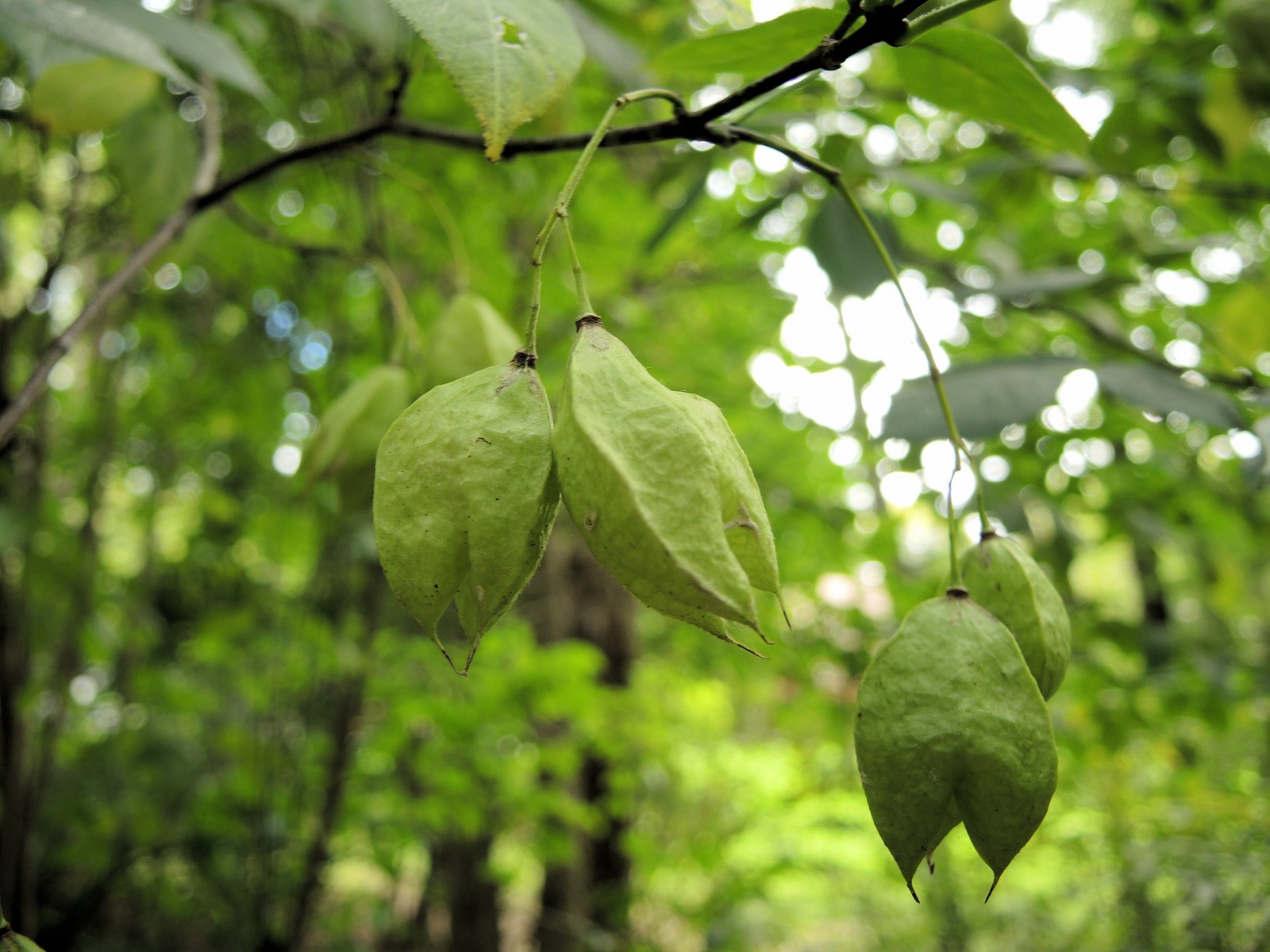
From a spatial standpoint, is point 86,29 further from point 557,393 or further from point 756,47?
point 557,393

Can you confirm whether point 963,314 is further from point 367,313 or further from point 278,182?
point 367,313

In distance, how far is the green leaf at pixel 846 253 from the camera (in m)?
1.21

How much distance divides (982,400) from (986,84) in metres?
0.40

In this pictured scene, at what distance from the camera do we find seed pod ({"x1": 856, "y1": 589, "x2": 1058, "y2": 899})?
56 centimetres

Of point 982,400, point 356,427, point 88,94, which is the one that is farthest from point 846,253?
point 88,94

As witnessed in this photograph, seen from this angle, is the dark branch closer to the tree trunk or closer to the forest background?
the forest background

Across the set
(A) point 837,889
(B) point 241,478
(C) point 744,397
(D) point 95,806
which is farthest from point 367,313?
(A) point 837,889

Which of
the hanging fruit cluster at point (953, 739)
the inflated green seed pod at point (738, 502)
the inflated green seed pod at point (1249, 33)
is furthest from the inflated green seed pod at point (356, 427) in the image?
the inflated green seed pod at point (1249, 33)

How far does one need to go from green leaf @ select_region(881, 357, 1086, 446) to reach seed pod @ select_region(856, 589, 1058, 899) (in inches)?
18.0

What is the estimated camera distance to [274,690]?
7.93ft

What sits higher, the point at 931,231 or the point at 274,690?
the point at 931,231

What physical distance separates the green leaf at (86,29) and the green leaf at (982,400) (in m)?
0.81

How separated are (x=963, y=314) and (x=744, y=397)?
158 centimetres

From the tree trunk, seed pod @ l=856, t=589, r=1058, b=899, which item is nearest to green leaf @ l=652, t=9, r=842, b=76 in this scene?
seed pod @ l=856, t=589, r=1058, b=899
